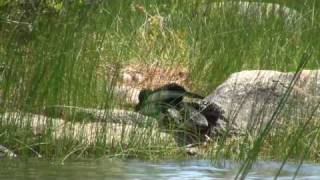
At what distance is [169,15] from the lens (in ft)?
33.7

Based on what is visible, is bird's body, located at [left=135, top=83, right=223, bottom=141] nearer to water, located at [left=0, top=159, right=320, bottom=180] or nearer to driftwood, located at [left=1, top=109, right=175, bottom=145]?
driftwood, located at [left=1, top=109, right=175, bottom=145]

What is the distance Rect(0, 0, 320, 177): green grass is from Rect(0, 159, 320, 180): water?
6.9 inches

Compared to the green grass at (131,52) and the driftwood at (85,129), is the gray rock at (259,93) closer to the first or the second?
the green grass at (131,52)

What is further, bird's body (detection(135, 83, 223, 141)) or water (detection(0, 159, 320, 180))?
bird's body (detection(135, 83, 223, 141))

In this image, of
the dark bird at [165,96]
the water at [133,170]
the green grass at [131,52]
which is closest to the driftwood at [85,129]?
the green grass at [131,52]

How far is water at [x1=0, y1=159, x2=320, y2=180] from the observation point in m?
5.21

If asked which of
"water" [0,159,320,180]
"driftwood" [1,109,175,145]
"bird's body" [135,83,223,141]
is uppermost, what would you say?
"bird's body" [135,83,223,141]

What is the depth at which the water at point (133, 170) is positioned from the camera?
5207mm

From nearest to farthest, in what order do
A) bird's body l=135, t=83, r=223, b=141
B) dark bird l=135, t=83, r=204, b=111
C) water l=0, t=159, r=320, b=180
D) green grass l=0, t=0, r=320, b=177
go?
water l=0, t=159, r=320, b=180
green grass l=0, t=0, r=320, b=177
bird's body l=135, t=83, r=223, b=141
dark bird l=135, t=83, r=204, b=111

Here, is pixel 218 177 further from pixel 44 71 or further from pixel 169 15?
pixel 169 15

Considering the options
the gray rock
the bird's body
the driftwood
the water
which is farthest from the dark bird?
the water

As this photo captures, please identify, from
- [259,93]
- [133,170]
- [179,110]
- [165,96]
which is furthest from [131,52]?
[133,170]

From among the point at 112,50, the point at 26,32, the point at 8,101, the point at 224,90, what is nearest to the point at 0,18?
the point at 26,32

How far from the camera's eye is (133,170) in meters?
5.50
